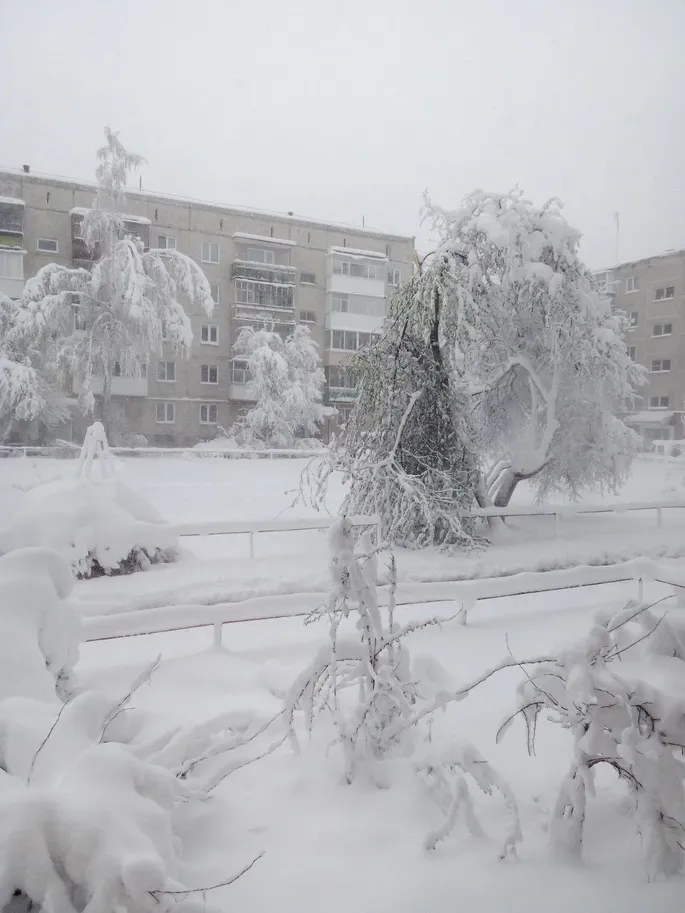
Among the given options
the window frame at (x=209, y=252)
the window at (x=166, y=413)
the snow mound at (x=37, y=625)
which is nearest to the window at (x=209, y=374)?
the window at (x=166, y=413)

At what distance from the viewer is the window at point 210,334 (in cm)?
326

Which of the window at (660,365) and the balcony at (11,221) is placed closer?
the balcony at (11,221)

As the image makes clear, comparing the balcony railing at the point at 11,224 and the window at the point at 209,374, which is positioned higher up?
the balcony railing at the point at 11,224

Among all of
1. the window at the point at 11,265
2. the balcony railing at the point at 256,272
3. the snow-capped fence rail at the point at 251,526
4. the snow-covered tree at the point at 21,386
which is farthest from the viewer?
the balcony railing at the point at 256,272

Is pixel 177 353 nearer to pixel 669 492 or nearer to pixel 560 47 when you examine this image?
pixel 560 47

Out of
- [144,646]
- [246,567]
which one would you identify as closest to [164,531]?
[246,567]

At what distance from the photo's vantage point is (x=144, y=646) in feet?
6.09

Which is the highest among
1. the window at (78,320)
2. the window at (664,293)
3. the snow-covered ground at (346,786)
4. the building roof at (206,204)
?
the building roof at (206,204)

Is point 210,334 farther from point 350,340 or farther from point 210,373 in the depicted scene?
point 350,340

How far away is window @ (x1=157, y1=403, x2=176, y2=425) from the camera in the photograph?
2.91m

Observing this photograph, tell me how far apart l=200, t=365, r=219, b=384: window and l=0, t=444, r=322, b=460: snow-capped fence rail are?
36 centimetres

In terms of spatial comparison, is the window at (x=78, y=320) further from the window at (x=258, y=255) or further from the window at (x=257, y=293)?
the window at (x=258, y=255)

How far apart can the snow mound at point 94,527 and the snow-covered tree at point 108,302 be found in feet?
1.25

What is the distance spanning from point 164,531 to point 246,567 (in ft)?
1.37
